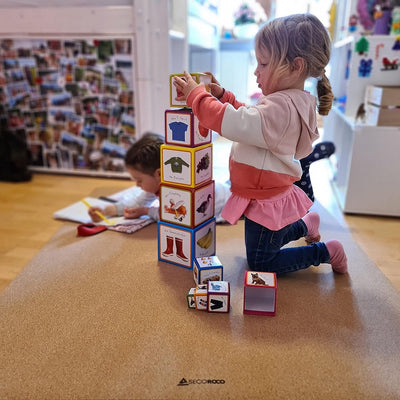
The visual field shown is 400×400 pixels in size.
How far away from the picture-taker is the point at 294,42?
82 cm

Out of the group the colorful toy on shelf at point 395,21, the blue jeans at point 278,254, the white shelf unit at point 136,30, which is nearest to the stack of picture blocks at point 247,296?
the blue jeans at point 278,254

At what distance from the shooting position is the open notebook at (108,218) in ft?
4.29

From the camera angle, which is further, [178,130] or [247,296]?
[178,130]

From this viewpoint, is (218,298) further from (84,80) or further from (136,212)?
(84,80)

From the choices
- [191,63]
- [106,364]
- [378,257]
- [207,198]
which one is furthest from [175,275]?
[191,63]

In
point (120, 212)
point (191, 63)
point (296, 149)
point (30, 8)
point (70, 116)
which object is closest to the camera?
point (296, 149)

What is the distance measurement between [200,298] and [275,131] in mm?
395

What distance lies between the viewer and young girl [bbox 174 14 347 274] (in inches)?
32.7

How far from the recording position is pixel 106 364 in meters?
0.72

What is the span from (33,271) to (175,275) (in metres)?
0.38

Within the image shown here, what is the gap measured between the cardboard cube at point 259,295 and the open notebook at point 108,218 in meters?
0.53

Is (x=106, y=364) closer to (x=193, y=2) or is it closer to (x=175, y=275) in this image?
(x=175, y=275)

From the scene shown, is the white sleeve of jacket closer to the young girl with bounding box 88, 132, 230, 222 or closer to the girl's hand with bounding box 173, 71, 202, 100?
the girl's hand with bounding box 173, 71, 202, 100

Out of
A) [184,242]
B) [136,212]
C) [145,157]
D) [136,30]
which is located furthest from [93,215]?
[136,30]
